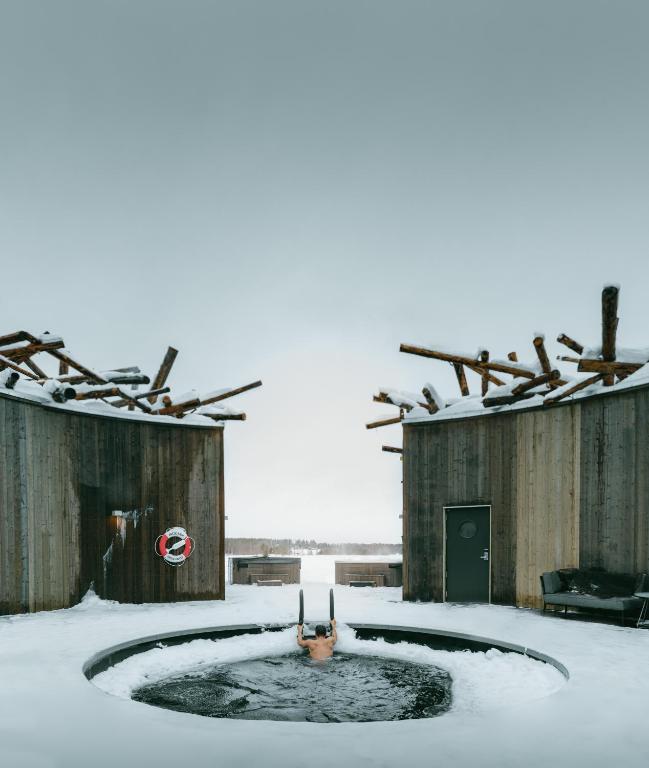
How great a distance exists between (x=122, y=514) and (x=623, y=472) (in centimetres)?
861

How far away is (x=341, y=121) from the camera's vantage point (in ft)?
46.8

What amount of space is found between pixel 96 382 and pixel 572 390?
8001 millimetres

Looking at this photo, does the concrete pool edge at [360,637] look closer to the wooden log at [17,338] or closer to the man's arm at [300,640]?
the man's arm at [300,640]

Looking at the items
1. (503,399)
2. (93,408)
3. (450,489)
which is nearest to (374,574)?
(450,489)

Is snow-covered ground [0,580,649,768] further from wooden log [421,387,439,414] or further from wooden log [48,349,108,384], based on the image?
wooden log [421,387,439,414]

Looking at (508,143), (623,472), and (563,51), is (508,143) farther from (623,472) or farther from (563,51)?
(623,472)

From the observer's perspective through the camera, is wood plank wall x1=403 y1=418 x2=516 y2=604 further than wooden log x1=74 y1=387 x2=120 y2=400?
Yes

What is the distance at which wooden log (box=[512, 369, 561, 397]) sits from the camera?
29.5 feet

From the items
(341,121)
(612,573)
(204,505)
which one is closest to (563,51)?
(341,121)

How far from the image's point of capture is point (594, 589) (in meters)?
8.26

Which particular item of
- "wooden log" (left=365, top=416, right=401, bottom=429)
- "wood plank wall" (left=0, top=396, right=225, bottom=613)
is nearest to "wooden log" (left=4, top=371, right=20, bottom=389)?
"wood plank wall" (left=0, top=396, right=225, bottom=613)

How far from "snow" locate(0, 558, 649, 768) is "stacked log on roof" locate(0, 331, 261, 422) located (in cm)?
405

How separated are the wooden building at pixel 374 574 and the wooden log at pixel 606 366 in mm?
8675

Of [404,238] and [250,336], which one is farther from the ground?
[404,238]
